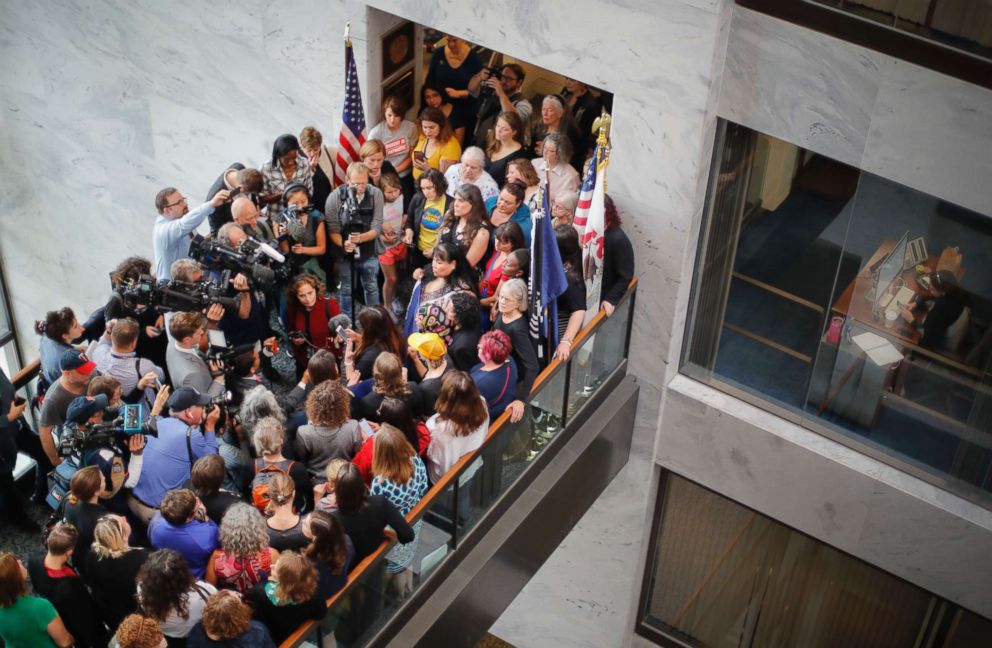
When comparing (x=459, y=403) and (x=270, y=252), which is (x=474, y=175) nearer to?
(x=270, y=252)

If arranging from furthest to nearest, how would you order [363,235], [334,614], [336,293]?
[336,293]
[363,235]
[334,614]

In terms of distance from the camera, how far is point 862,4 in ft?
29.7

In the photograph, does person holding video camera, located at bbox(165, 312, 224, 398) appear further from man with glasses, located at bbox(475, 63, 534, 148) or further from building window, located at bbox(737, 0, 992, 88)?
building window, located at bbox(737, 0, 992, 88)

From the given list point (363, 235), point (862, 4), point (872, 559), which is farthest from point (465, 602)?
point (862, 4)

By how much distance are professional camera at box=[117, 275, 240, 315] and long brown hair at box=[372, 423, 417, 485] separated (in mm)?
2204

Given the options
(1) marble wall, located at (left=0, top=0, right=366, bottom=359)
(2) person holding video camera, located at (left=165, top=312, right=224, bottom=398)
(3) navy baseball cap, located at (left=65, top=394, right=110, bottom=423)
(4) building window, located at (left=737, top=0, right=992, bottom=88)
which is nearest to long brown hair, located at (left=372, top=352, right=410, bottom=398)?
(2) person holding video camera, located at (left=165, top=312, right=224, bottom=398)

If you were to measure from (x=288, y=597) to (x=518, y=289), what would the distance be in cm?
300

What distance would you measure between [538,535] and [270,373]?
266cm

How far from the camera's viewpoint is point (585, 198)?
33.4 feet

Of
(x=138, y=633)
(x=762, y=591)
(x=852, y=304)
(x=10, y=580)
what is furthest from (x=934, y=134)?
(x=10, y=580)

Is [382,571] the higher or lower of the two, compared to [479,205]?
lower

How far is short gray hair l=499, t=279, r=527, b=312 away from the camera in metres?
8.98

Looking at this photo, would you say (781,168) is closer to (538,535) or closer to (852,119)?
(852,119)

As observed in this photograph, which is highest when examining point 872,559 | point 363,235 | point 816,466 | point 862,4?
point 862,4
